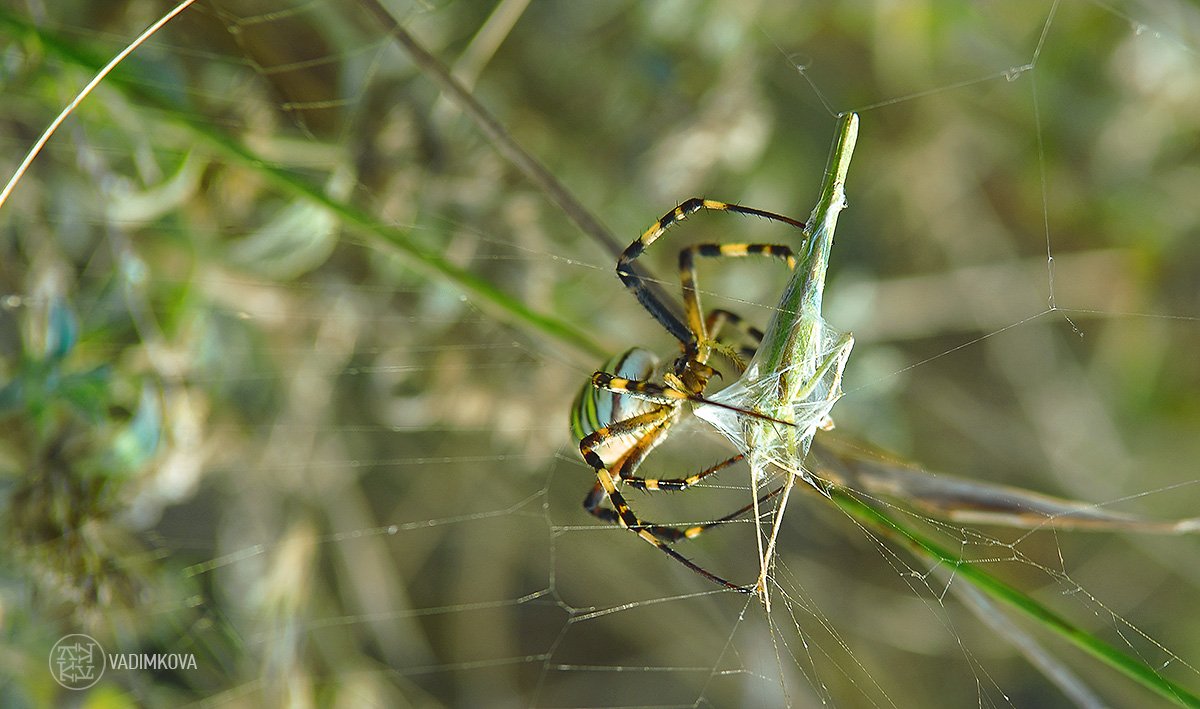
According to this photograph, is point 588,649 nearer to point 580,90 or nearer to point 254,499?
point 254,499

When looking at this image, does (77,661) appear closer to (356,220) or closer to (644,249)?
(356,220)

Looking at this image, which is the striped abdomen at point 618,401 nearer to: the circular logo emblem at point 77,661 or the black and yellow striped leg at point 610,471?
the black and yellow striped leg at point 610,471

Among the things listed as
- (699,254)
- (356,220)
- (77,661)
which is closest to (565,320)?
(699,254)

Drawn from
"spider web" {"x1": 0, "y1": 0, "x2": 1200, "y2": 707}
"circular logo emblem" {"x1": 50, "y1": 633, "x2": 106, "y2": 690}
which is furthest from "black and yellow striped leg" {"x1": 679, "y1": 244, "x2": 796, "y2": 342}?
"circular logo emblem" {"x1": 50, "y1": 633, "x2": 106, "y2": 690}

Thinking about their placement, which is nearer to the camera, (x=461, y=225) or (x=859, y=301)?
(x=461, y=225)

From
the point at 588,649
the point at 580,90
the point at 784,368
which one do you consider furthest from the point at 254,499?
the point at 784,368

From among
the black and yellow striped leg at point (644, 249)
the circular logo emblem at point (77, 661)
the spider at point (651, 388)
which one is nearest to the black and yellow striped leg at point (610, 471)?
the spider at point (651, 388)

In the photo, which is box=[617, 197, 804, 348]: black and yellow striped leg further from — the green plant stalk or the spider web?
the green plant stalk
